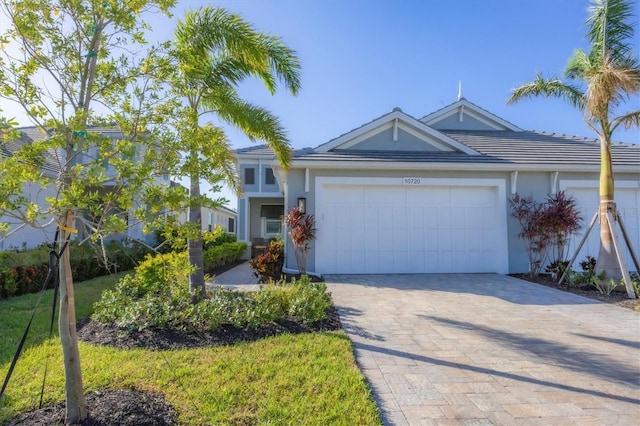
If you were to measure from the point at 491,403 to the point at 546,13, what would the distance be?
31.9 feet

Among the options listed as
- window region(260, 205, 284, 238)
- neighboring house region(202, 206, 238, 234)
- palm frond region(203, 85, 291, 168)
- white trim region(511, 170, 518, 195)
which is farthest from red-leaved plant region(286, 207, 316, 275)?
neighboring house region(202, 206, 238, 234)

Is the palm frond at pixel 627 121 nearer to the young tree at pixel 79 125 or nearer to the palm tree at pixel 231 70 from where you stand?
the palm tree at pixel 231 70

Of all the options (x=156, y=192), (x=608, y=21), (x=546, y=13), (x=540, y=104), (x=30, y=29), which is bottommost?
(x=156, y=192)

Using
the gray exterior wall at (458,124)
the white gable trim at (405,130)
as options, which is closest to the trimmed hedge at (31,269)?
the white gable trim at (405,130)

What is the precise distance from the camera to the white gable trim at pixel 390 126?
10.3m

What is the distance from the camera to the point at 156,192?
266cm

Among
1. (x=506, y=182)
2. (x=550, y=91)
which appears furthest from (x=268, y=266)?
(x=550, y=91)

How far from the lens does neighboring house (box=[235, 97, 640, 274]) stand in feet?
31.8

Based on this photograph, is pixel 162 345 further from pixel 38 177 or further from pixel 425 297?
pixel 425 297

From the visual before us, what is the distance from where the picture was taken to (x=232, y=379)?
3500 millimetres

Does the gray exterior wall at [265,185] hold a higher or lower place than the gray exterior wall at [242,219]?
higher

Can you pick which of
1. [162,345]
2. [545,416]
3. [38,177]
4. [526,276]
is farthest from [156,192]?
[526,276]

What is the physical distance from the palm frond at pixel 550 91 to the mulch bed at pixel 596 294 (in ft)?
14.7

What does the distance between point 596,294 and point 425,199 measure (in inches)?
179
